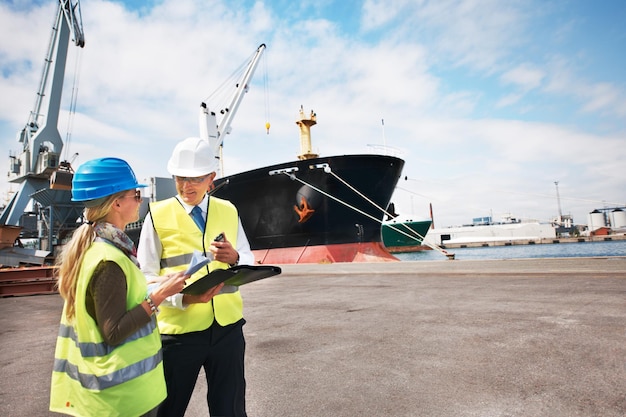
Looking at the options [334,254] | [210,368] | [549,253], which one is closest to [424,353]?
[210,368]

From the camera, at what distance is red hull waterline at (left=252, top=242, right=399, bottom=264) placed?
678 inches

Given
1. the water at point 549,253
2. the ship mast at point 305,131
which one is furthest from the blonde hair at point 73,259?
the water at point 549,253

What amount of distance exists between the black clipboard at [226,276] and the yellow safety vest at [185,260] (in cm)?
16

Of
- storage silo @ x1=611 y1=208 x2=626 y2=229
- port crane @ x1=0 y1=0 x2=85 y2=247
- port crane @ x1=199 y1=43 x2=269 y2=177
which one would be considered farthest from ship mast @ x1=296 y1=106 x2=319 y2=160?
storage silo @ x1=611 y1=208 x2=626 y2=229

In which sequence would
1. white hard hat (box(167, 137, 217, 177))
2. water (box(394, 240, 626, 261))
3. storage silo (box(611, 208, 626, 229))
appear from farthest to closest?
storage silo (box(611, 208, 626, 229))
water (box(394, 240, 626, 261))
white hard hat (box(167, 137, 217, 177))

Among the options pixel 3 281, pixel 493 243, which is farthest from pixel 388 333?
pixel 493 243

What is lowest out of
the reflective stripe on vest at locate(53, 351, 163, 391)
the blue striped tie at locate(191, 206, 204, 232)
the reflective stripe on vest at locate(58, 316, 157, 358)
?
the reflective stripe on vest at locate(53, 351, 163, 391)

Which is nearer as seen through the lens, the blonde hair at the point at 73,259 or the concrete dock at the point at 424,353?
the blonde hair at the point at 73,259

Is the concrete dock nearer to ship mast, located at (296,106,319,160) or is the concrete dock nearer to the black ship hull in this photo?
the black ship hull

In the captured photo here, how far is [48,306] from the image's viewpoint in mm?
8367

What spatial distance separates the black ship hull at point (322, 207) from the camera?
56.7 feet

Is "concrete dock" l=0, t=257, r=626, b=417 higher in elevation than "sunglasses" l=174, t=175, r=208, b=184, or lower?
lower

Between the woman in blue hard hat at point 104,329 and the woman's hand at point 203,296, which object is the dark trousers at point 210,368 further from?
the woman in blue hard hat at point 104,329

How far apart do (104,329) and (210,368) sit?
69 cm
